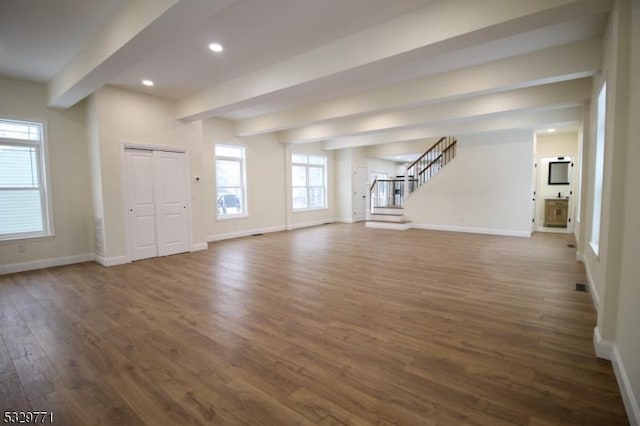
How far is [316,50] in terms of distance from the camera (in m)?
3.88

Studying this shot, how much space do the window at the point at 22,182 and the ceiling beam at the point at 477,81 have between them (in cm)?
482

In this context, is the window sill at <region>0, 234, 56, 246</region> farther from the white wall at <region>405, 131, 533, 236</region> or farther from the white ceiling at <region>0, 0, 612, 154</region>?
the white wall at <region>405, 131, 533, 236</region>

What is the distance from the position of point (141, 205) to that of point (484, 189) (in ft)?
27.1

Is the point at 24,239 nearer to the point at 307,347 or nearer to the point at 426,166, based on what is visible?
the point at 307,347

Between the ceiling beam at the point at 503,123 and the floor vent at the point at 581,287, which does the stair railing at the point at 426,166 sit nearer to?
the ceiling beam at the point at 503,123

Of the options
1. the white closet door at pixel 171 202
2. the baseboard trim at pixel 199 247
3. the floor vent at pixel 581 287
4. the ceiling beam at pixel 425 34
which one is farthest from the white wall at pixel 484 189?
the white closet door at pixel 171 202

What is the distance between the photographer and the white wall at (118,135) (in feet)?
17.3

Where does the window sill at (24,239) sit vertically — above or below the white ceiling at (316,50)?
below

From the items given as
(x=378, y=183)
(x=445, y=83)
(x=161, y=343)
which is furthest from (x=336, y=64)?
(x=378, y=183)

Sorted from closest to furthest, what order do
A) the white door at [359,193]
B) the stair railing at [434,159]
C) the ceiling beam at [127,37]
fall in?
1. the ceiling beam at [127,37]
2. the stair railing at [434,159]
3. the white door at [359,193]

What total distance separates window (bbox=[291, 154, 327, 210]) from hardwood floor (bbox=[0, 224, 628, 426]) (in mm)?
5516

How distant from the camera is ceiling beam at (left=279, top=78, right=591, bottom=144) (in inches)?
200

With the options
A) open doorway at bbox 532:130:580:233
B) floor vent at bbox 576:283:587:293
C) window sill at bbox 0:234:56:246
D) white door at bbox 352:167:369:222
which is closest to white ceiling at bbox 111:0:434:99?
window sill at bbox 0:234:56:246

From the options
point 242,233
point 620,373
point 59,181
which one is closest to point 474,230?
point 242,233
